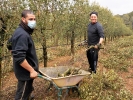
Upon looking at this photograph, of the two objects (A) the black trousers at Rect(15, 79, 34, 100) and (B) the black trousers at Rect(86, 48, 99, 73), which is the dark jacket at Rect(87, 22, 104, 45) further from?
(A) the black trousers at Rect(15, 79, 34, 100)

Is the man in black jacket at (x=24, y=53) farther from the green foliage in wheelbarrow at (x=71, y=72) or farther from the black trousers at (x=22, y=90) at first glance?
the green foliage in wheelbarrow at (x=71, y=72)

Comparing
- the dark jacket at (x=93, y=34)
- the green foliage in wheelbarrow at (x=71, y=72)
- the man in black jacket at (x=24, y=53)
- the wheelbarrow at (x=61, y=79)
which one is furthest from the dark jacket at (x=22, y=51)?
the dark jacket at (x=93, y=34)

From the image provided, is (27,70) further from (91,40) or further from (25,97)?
(91,40)

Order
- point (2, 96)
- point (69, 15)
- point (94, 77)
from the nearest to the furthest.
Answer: point (2, 96) → point (94, 77) → point (69, 15)

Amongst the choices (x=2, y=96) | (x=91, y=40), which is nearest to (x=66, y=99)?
(x=2, y=96)

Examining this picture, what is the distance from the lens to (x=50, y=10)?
7586mm

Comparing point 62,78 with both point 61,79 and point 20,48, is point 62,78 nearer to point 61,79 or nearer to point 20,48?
point 61,79

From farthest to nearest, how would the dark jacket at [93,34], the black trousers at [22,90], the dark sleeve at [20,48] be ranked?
the dark jacket at [93,34], the black trousers at [22,90], the dark sleeve at [20,48]

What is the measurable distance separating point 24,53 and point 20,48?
0.40ft

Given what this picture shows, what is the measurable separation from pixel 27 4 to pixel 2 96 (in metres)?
3.31

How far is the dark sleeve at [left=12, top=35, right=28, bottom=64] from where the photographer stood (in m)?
3.71

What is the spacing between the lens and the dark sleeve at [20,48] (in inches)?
146

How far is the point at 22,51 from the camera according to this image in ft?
12.2

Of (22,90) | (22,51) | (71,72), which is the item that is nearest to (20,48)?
(22,51)
